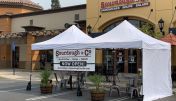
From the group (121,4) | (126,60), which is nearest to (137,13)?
(121,4)

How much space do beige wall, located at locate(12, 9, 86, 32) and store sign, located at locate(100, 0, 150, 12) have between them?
203 inches

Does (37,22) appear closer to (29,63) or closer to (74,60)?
(29,63)

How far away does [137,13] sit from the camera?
86.6 ft

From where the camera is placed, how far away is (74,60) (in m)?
16.4

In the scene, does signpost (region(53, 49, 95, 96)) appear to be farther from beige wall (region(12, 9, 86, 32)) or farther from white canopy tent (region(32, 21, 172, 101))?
beige wall (region(12, 9, 86, 32))

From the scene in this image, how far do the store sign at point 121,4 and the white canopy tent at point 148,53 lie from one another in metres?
10.1

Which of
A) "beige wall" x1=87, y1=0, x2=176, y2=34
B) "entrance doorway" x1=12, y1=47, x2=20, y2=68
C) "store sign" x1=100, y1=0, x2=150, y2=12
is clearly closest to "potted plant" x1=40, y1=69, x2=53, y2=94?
"beige wall" x1=87, y1=0, x2=176, y2=34

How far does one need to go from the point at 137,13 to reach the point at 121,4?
1.63 m

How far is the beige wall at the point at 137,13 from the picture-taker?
24469 mm

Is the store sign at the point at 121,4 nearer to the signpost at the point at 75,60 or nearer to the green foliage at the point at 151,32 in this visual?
the green foliage at the point at 151,32

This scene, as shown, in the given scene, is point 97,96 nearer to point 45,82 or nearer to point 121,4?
point 45,82

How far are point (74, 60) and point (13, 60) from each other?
26650 mm

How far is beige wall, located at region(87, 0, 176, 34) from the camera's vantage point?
24.5 m

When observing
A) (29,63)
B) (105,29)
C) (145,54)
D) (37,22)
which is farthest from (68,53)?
(37,22)
